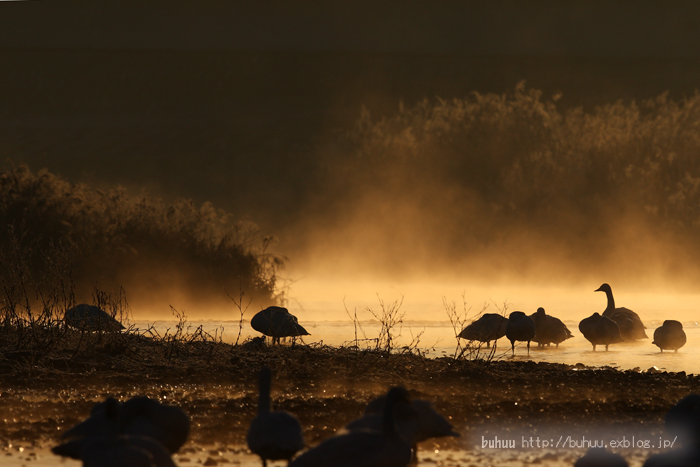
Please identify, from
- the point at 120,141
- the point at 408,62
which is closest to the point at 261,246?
the point at 120,141

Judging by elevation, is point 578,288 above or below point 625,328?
above

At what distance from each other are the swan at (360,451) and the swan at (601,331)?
10.4 meters

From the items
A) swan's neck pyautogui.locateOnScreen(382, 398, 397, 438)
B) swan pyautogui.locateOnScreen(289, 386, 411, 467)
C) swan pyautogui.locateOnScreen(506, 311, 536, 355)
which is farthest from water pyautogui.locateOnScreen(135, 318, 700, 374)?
swan pyautogui.locateOnScreen(289, 386, 411, 467)

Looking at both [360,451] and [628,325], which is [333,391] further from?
[628,325]

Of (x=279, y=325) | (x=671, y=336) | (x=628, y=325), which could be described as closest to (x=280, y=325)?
(x=279, y=325)

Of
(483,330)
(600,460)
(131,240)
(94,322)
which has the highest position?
(131,240)

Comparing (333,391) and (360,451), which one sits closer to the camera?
(360,451)

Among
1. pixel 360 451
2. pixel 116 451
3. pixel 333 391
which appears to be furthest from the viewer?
pixel 333 391

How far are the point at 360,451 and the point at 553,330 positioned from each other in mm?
11018

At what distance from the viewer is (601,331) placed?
52.4ft

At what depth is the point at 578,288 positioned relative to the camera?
31250mm

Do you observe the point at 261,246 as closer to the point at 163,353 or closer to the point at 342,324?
the point at 342,324

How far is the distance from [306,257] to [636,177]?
14.6 meters

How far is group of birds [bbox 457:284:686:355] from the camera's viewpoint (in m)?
15.1
